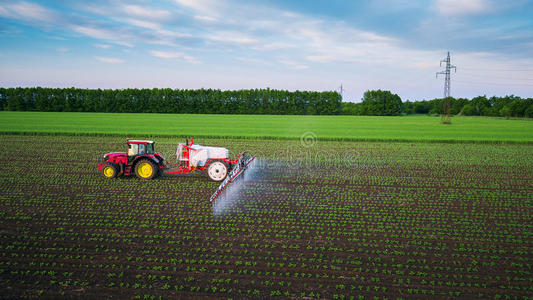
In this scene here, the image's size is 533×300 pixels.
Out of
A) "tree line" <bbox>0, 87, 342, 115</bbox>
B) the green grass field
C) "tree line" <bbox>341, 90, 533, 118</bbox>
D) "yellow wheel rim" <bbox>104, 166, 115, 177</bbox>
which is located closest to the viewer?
"yellow wheel rim" <bbox>104, 166, 115, 177</bbox>

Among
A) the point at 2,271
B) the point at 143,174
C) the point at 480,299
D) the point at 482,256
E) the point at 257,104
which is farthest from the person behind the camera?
the point at 257,104

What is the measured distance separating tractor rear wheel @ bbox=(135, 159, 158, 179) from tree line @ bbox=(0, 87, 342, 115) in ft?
305

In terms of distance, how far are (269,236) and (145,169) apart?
854cm

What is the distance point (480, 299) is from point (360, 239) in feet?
10.2

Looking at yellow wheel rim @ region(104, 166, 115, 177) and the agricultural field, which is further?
yellow wheel rim @ region(104, 166, 115, 177)

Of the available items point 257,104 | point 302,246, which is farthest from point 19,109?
point 302,246

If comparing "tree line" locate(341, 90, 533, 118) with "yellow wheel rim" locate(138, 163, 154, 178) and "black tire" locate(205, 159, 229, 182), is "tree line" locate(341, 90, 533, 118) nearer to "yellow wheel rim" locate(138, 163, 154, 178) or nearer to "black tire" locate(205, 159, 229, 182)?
"black tire" locate(205, 159, 229, 182)

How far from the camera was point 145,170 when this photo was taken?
15461 millimetres

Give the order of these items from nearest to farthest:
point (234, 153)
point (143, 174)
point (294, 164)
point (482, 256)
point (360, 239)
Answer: point (482, 256) → point (360, 239) → point (143, 174) → point (294, 164) → point (234, 153)

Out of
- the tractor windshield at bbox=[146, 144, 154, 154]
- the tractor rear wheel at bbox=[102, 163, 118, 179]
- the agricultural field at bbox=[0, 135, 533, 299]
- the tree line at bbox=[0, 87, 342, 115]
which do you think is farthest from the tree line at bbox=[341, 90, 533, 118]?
the tractor rear wheel at bbox=[102, 163, 118, 179]

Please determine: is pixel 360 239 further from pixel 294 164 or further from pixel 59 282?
pixel 294 164

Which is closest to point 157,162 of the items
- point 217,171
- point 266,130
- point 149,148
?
point 149,148

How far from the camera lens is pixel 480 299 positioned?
655cm

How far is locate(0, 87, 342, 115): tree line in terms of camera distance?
322 feet
